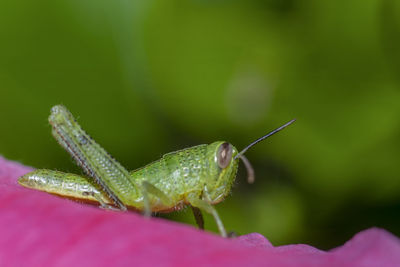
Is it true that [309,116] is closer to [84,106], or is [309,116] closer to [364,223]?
[364,223]

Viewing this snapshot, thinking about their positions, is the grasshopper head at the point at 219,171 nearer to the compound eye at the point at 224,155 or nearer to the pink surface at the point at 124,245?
the compound eye at the point at 224,155

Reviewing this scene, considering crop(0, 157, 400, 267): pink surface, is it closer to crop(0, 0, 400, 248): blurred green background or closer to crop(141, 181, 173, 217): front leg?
crop(141, 181, 173, 217): front leg

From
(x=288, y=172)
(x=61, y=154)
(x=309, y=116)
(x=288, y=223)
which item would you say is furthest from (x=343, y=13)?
(x=61, y=154)

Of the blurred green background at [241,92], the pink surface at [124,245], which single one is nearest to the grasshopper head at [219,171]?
the blurred green background at [241,92]

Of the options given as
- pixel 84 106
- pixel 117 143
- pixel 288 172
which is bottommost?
pixel 288 172

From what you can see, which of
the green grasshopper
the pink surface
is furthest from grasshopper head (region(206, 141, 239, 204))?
the pink surface

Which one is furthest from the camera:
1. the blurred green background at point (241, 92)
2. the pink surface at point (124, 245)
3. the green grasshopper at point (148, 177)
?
the blurred green background at point (241, 92)
